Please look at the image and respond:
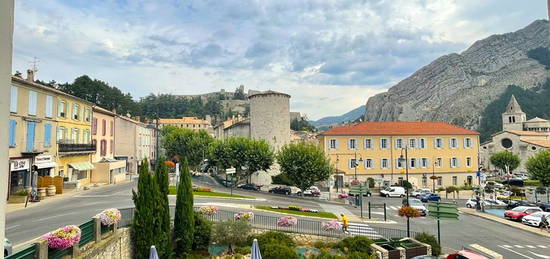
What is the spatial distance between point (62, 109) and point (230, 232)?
22624 mm

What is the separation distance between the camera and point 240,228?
17000mm

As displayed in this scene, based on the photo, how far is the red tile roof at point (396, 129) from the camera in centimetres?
4905

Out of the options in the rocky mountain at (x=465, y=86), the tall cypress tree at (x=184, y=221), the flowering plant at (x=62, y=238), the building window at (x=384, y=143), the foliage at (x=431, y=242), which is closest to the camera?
the flowering plant at (x=62, y=238)

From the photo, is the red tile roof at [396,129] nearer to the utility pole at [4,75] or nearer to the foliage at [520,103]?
the utility pole at [4,75]

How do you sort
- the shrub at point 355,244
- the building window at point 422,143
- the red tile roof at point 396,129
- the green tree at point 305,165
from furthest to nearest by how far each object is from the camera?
the building window at point 422,143, the red tile roof at point 396,129, the green tree at point 305,165, the shrub at point 355,244

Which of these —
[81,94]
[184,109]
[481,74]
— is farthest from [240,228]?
[481,74]

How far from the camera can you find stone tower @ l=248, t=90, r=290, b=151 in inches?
2050

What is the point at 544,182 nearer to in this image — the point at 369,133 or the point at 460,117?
the point at 369,133

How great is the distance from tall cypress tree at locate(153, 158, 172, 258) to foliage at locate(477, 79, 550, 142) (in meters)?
145

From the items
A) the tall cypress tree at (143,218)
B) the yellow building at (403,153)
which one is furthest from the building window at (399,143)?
the tall cypress tree at (143,218)

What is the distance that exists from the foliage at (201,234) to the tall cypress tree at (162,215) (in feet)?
8.36

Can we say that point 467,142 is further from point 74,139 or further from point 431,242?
point 74,139

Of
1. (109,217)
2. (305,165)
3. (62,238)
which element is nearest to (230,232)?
(109,217)

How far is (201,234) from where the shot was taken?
1677cm
